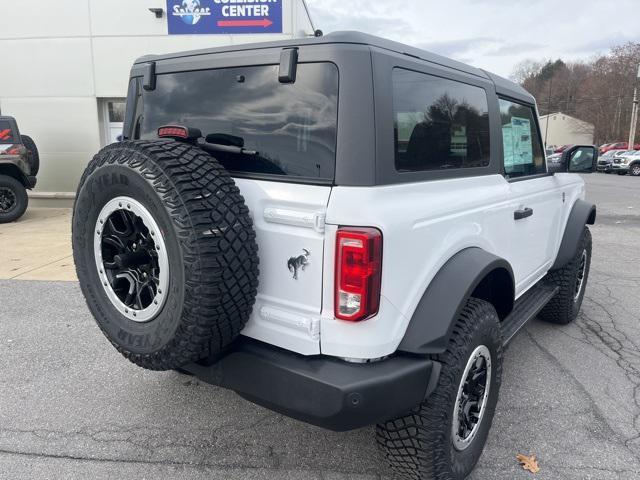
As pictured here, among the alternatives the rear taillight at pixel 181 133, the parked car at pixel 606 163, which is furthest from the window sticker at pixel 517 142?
the parked car at pixel 606 163

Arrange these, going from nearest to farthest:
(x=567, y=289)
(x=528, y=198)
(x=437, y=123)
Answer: (x=437, y=123)
(x=528, y=198)
(x=567, y=289)

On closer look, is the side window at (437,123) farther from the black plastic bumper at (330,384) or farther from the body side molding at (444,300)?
the black plastic bumper at (330,384)

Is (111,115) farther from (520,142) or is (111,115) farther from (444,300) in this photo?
(444,300)

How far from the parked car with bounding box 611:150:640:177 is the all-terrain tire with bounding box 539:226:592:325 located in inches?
1077

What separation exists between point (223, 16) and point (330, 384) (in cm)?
1095

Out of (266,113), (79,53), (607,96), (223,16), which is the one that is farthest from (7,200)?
(607,96)

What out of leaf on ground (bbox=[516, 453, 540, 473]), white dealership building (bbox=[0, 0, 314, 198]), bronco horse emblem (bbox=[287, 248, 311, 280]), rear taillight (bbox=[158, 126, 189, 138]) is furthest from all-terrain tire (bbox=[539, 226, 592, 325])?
white dealership building (bbox=[0, 0, 314, 198])

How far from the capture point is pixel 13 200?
9742mm

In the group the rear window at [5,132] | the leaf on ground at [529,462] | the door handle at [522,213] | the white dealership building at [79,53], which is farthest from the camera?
the white dealership building at [79,53]

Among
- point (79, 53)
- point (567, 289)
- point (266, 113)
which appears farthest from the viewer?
point (79, 53)

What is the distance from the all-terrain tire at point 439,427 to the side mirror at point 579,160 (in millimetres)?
2126

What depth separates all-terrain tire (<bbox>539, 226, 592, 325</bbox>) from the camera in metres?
4.14

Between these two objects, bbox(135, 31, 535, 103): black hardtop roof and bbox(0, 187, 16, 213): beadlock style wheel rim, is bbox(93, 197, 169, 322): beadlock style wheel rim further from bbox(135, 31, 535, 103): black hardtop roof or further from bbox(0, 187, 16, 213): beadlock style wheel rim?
bbox(0, 187, 16, 213): beadlock style wheel rim

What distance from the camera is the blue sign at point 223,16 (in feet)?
35.9
